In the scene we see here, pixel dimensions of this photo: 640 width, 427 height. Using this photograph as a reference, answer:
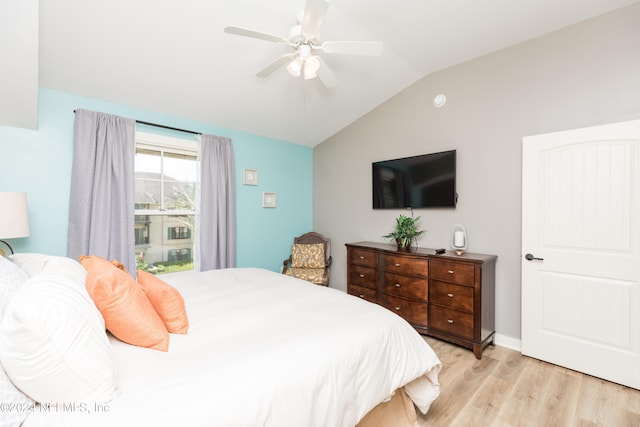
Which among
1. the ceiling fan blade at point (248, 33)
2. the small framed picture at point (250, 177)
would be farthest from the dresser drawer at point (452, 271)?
the small framed picture at point (250, 177)

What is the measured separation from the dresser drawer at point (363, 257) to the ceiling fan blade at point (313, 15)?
7.83ft

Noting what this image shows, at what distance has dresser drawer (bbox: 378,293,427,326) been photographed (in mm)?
2928

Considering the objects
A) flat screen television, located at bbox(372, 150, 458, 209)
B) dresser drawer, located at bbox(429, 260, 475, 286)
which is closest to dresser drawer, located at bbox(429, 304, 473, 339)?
dresser drawer, located at bbox(429, 260, 475, 286)

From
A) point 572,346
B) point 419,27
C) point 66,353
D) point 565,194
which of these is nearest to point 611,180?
point 565,194

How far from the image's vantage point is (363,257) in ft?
11.6

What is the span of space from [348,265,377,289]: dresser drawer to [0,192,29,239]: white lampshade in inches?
123

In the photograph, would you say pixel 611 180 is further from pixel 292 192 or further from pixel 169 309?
pixel 292 192

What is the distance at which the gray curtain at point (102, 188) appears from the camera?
2672 millimetres

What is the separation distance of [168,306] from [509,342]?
9.99ft

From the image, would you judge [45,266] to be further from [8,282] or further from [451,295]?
[451,295]

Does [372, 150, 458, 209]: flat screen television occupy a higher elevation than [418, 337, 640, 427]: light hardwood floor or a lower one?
higher

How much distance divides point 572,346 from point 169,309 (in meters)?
3.07

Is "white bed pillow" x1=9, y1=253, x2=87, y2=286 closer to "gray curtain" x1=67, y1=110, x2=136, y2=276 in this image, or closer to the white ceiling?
"gray curtain" x1=67, y1=110, x2=136, y2=276

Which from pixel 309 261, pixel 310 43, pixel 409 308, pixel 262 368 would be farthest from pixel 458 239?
pixel 262 368
